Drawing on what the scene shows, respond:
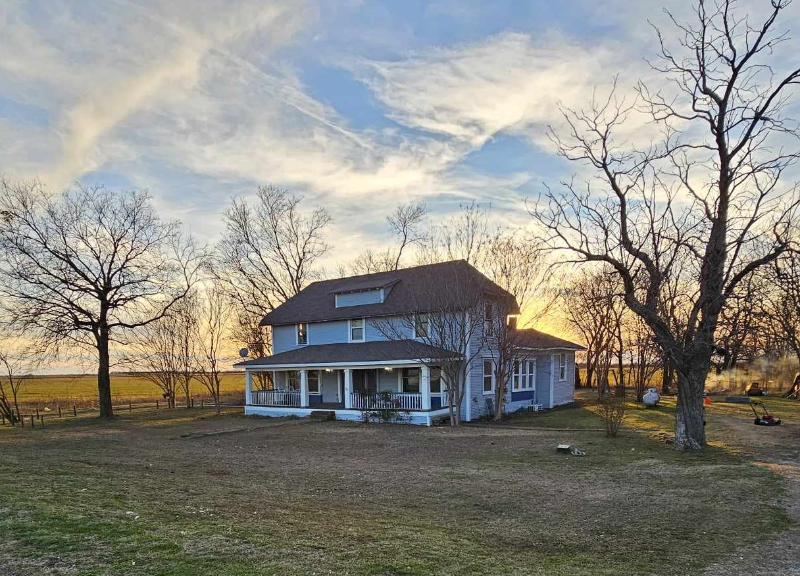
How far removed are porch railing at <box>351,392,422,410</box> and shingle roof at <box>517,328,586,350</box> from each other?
566 centimetres

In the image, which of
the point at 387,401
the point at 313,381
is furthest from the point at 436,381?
the point at 313,381

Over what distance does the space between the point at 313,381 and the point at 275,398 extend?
215 cm

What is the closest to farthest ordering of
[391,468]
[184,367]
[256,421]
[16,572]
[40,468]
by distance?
[16,572]
[40,468]
[391,468]
[256,421]
[184,367]

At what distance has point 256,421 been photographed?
75.8 feet

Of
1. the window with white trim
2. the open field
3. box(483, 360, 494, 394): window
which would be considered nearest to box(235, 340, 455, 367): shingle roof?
the window with white trim

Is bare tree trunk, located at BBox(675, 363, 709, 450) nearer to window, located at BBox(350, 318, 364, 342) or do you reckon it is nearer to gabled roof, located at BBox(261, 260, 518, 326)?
gabled roof, located at BBox(261, 260, 518, 326)

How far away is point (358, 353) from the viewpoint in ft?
75.6

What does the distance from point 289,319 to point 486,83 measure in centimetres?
1835

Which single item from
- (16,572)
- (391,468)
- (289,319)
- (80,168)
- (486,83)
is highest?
(486,83)

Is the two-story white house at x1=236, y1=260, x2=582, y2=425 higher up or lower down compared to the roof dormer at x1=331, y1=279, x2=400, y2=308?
lower down

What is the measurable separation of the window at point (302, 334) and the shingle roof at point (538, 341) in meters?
11.9

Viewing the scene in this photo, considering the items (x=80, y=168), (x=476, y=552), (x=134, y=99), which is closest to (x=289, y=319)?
(x=80, y=168)

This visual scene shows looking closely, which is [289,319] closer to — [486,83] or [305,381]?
[305,381]

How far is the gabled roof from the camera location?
20.2 m
